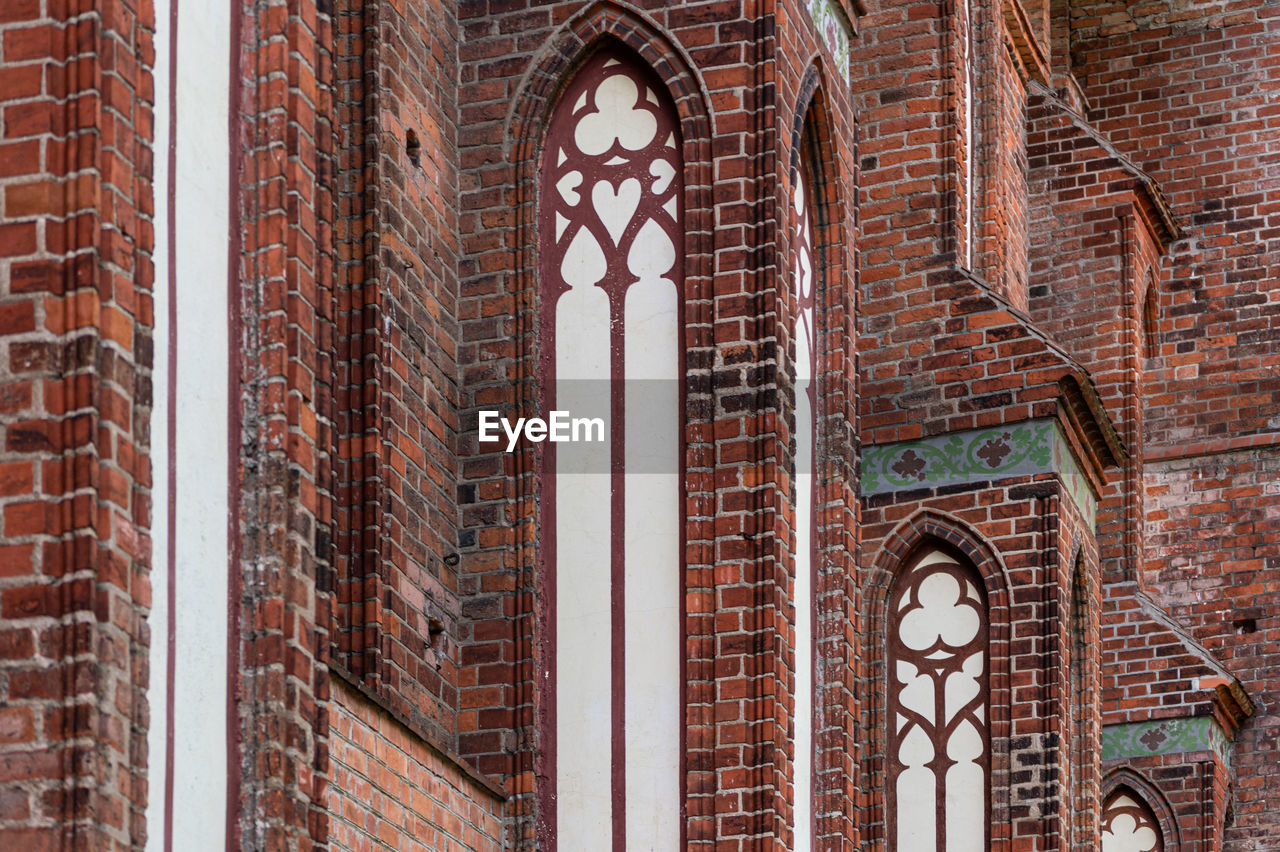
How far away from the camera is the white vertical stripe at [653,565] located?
9547 mm

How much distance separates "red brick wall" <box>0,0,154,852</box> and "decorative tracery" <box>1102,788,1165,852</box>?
12.9 metres

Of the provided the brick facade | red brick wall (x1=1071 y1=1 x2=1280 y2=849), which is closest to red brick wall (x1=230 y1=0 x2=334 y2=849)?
the brick facade

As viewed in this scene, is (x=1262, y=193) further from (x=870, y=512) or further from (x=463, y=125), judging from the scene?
(x=463, y=125)

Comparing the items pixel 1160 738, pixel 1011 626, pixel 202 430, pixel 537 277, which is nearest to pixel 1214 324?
pixel 1160 738

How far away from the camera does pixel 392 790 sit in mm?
8680

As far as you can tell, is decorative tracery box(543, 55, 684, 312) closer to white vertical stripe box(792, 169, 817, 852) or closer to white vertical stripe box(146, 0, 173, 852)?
white vertical stripe box(792, 169, 817, 852)

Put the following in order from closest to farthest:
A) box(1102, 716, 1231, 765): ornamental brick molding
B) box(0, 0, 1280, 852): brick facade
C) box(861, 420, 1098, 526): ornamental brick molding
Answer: box(0, 0, 1280, 852): brick facade, box(861, 420, 1098, 526): ornamental brick molding, box(1102, 716, 1231, 765): ornamental brick molding

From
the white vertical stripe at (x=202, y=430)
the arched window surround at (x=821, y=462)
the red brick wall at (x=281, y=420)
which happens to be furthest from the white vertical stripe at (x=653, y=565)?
the white vertical stripe at (x=202, y=430)

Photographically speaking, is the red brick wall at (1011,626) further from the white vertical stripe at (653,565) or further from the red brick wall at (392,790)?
the red brick wall at (392,790)

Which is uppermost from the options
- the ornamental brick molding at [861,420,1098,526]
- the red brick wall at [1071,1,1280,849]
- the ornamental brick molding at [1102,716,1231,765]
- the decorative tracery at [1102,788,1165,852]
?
the red brick wall at [1071,1,1280,849]

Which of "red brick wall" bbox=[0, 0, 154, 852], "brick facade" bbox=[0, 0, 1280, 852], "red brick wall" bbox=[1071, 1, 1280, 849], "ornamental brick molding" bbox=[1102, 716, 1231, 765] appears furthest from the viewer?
"red brick wall" bbox=[1071, 1, 1280, 849]

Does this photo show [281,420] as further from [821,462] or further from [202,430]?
[821,462]

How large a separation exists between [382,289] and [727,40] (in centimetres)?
169

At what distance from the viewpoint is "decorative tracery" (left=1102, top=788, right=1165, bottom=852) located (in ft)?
59.2
